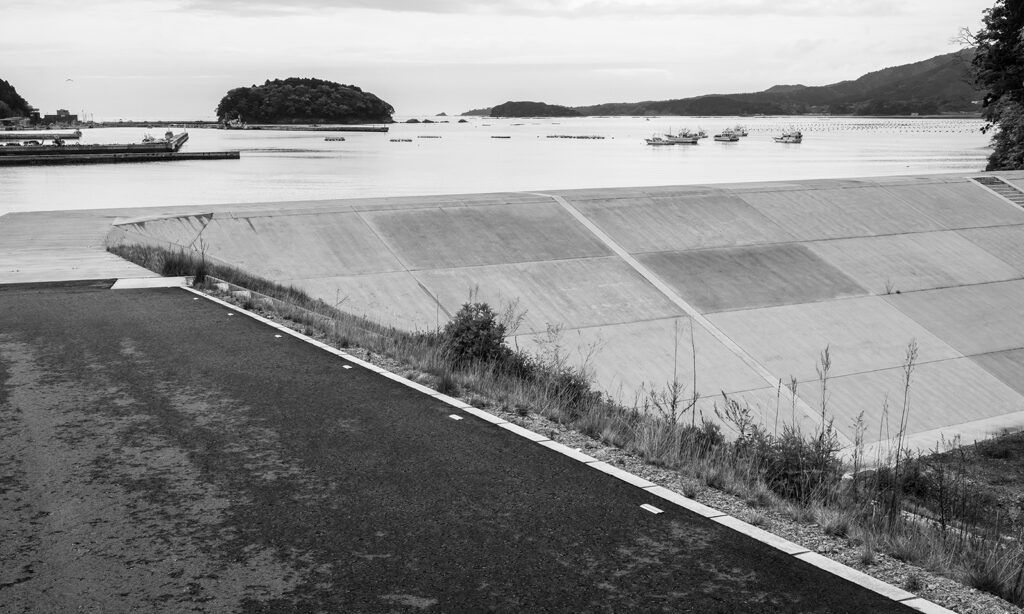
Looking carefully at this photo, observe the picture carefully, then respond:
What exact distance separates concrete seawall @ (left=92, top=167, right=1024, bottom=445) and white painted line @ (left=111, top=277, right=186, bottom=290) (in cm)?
568

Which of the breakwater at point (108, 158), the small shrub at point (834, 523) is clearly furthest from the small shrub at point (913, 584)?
the breakwater at point (108, 158)

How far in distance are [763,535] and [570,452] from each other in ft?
7.33

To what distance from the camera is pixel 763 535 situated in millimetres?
6797

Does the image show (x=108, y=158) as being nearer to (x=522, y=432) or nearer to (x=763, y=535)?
(x=522, y=432)

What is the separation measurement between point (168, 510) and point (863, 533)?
17.3 feet

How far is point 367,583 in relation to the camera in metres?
5.83

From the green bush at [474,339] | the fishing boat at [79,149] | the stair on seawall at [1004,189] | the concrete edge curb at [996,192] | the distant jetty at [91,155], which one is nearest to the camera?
the green bush at [474,339]

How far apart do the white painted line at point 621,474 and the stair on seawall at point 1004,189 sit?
39276mm

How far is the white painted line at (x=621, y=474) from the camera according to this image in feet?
25.5

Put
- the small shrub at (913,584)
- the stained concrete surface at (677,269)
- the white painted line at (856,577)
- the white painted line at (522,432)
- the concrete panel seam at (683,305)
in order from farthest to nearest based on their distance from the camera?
the stained concrete surface at (677,269) → the concrete panel seam at (683,305) → the white painted line at (522,432) → the small shrub at (913,584) → the white painted line at (856,577)

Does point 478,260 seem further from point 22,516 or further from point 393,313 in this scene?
point 22,516

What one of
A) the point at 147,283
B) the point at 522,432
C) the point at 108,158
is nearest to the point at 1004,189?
the point at 147,283

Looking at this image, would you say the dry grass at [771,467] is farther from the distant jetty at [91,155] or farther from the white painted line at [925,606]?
the distant jetty at [91,155]

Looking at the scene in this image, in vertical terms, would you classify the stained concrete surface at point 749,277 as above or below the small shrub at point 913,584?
below
